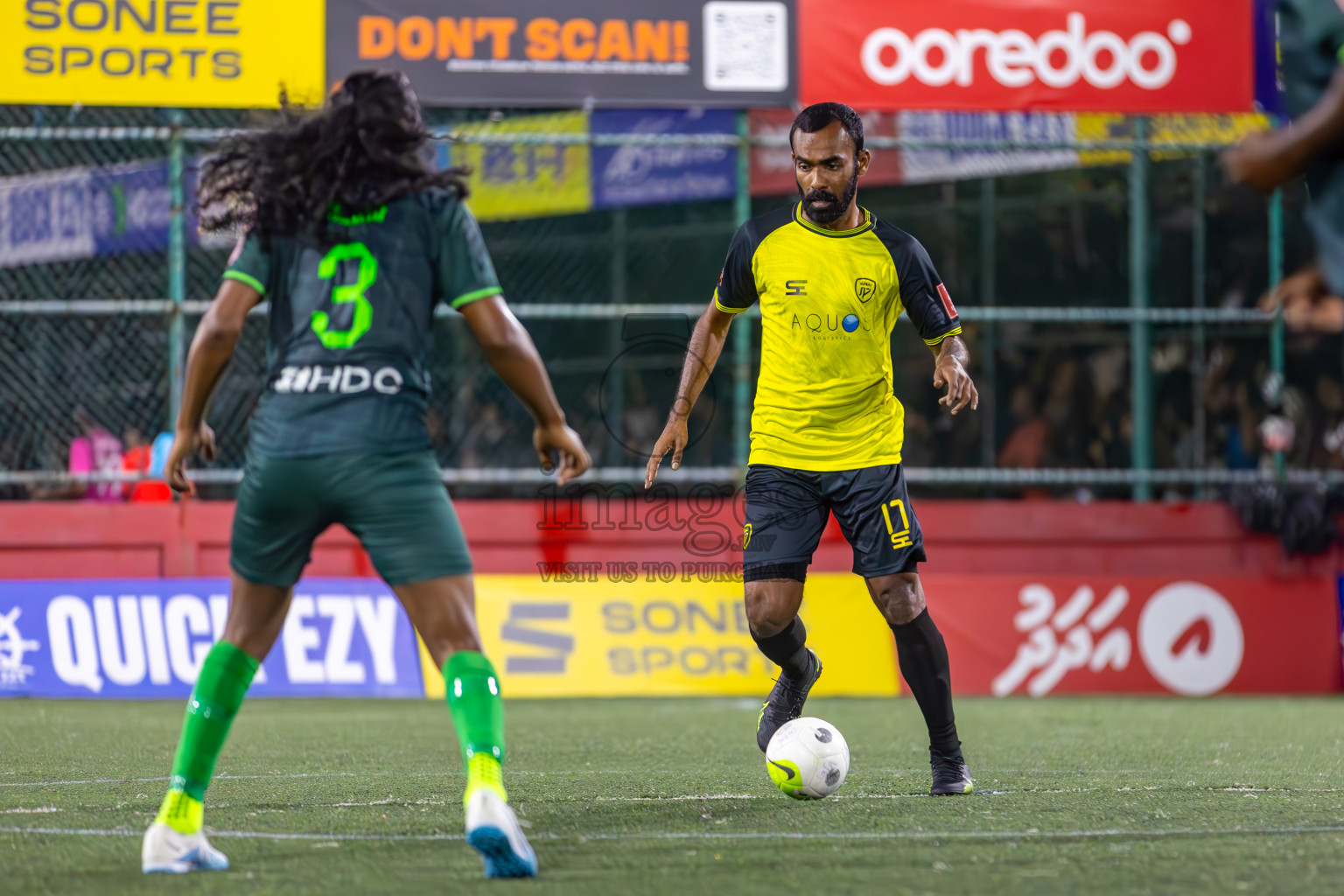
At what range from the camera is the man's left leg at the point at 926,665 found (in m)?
5.88

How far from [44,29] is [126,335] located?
239 cm

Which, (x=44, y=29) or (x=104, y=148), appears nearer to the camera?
(x=44, y=29)

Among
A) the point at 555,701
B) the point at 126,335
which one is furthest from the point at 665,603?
the point at 126,335

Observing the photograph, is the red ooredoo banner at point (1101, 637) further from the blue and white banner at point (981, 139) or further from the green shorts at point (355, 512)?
the green shorts at point (355, 512)

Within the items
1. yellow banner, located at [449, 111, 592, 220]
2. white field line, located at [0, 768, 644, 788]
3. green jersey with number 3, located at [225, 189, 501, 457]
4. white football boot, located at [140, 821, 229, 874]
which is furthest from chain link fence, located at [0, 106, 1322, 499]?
white football boot, located at [140, 821, 229, 874]

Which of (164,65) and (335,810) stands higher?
(164,65)

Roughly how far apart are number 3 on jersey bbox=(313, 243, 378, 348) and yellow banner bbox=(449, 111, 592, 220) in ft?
31.6

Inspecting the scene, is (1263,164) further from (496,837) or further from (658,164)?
(658,164)

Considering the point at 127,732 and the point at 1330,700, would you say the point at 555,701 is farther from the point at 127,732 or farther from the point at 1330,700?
the point at 1330,700

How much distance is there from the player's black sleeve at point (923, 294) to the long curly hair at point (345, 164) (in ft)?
7.40

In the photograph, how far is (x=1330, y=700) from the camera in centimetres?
1207

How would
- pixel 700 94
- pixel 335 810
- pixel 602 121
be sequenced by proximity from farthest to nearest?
pixel 602 121, pixel 700 94, pixel 335 810

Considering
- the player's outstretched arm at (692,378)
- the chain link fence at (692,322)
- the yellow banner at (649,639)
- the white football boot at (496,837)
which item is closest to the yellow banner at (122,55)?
the chain link fence at (692,322)

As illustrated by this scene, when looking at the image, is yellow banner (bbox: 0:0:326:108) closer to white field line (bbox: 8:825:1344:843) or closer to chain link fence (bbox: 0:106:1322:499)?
chain link fence (bbox: 0:106:1322:499)
